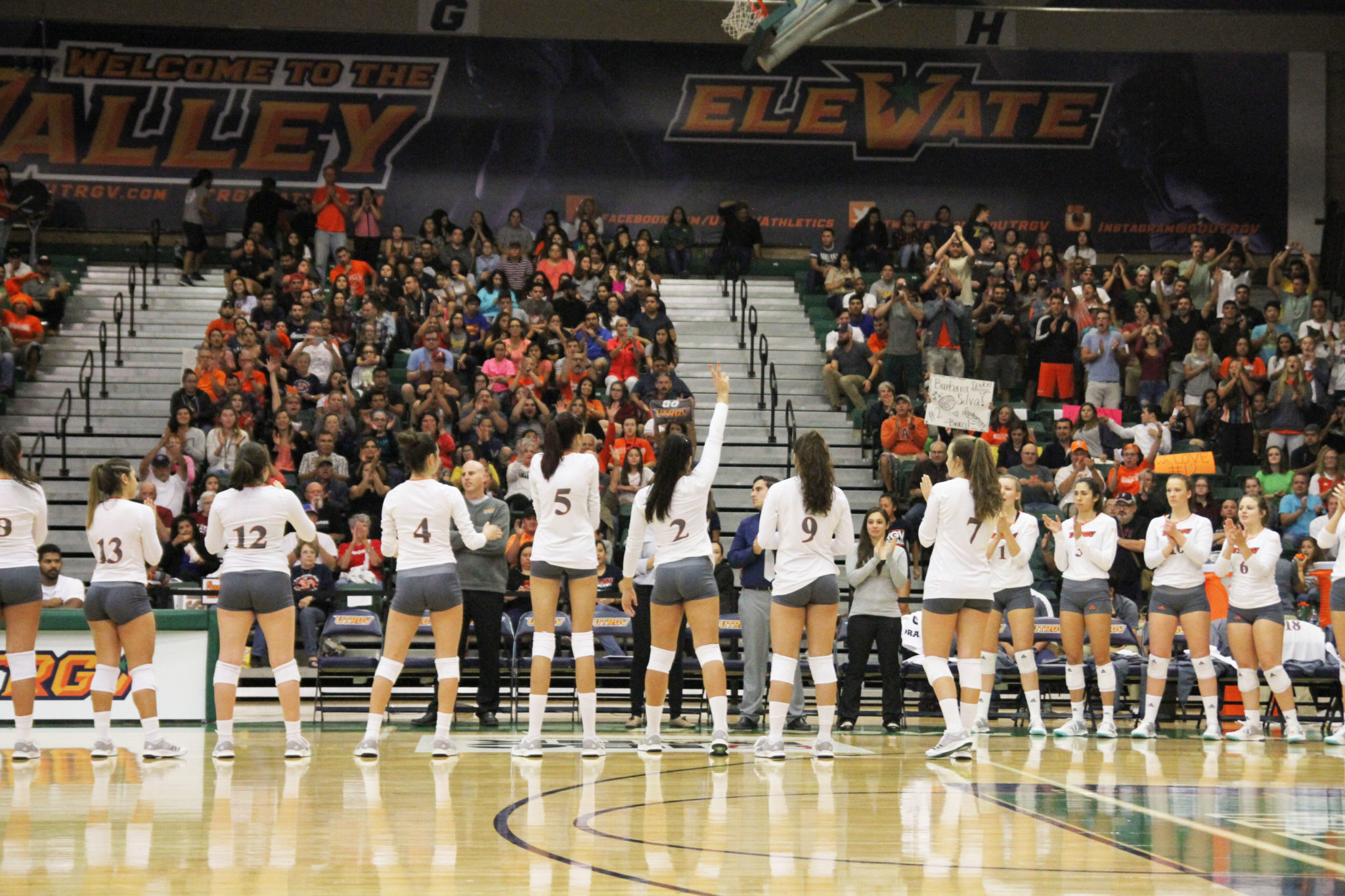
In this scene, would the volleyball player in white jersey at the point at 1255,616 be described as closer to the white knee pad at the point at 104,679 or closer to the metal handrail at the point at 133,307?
the white knee pad at the point at 104,679

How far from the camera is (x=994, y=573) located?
12.0m

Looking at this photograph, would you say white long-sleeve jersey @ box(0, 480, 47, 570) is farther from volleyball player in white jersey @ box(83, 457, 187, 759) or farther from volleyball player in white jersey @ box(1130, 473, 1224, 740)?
volleyball player in white jersey @ box(1130, 473, 1224, 740)

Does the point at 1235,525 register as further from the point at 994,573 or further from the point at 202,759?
the point at 202,759

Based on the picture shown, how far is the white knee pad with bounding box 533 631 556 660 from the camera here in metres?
9.84

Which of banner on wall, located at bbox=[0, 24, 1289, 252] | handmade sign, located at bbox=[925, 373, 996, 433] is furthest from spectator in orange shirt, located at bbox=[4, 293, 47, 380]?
handmade sign, located at bbox=[925, 373, 996, 433]

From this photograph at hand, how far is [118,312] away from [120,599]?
12.3m

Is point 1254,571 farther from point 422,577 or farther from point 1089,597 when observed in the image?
point 422,577

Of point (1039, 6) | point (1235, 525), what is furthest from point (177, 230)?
point (1235, 525)

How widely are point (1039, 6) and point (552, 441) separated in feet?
60.7

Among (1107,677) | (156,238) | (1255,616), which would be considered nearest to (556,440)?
(1107,677)

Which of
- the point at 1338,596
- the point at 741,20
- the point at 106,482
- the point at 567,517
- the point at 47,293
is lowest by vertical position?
the point at 1338,596

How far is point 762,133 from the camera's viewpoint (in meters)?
25.8

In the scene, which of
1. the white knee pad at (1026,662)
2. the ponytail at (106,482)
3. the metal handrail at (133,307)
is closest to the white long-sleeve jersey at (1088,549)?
the white knee pad at (1026,662)

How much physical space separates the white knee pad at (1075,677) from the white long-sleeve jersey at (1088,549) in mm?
735
